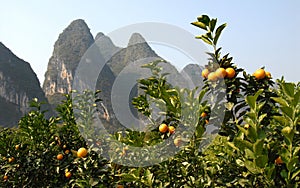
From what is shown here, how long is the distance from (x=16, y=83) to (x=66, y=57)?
44.8 ft

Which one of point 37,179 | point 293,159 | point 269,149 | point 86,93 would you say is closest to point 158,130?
point 269,149

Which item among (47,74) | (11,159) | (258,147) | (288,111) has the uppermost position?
(47,74)

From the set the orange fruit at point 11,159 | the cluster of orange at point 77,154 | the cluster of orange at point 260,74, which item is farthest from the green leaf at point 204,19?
the orange fruit at point 11,159

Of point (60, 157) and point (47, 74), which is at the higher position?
point (47, 74)

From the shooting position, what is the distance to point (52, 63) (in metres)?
78.8

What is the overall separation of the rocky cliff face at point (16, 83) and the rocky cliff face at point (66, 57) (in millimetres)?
7723

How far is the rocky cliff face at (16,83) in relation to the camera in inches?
2466

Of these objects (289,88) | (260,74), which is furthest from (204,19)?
(289,88)

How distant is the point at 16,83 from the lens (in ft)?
212

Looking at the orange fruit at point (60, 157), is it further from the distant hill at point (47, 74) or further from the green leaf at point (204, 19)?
the distant hill at point (47, 74)

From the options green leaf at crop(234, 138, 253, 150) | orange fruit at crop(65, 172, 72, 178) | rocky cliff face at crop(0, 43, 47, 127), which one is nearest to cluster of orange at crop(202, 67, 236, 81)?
green leaf at crop(234, 138, 253, 150)

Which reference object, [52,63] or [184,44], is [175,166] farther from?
[52,63]

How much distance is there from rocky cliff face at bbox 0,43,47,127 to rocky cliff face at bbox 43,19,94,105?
7723mm

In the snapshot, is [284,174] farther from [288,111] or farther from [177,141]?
[177,141]
